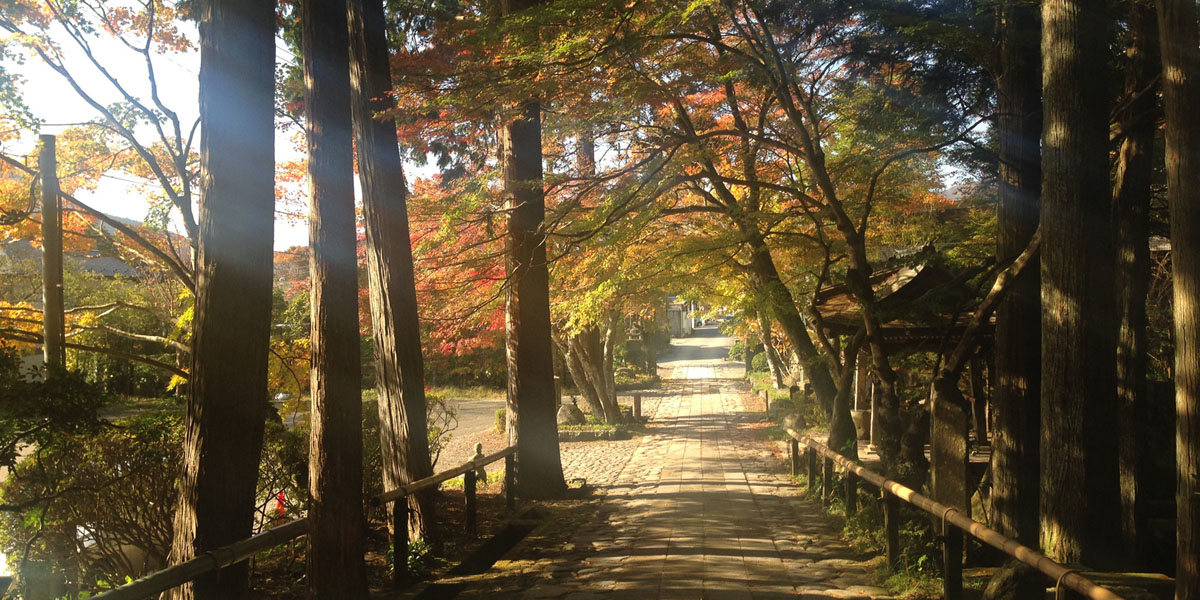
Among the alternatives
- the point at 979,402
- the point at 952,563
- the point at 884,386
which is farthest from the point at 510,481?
the point at 979,402

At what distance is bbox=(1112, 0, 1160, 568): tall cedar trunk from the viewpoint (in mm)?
8470

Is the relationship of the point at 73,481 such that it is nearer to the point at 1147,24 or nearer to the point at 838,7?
the point at 838,7

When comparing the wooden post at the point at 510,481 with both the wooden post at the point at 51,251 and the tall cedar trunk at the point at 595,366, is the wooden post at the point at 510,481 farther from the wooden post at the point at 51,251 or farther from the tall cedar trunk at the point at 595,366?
the tall cedar trunk at the point at 595,366

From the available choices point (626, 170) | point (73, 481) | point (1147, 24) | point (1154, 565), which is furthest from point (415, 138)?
point (1154, 565)

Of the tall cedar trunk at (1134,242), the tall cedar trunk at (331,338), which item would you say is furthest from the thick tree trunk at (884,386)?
the tall cedar trunk at (331,338)

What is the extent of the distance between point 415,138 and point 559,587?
853cm

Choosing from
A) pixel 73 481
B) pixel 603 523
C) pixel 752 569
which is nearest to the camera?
pixel 73 481

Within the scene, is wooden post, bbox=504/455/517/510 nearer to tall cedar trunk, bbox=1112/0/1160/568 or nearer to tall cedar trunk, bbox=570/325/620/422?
tall cedar trunk, bbox=1112/0/1160/568

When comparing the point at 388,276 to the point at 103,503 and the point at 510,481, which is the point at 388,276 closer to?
the point at 103,503

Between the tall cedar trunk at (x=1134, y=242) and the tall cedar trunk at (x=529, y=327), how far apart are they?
7.10 metres

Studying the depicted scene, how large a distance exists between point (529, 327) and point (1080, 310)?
7238 mm

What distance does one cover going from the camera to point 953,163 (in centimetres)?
1126

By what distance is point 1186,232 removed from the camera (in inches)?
203

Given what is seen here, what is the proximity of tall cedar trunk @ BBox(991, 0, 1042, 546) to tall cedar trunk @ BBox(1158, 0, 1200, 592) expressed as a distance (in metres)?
3.10
